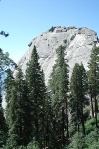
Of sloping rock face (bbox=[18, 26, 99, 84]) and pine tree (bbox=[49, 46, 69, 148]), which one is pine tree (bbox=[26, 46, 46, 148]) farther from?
sloping rock face (bbox=[18, 26, 99, 84])

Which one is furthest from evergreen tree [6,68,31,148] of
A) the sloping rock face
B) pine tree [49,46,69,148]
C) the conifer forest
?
the sloping rock face

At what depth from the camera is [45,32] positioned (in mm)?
135625

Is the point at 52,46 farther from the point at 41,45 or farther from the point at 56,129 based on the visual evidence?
the point at 56,129

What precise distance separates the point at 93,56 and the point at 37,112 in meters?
16.7

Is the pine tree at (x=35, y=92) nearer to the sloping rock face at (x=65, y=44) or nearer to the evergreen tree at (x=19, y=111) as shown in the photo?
the evergreen tree at (x=19, y=111)

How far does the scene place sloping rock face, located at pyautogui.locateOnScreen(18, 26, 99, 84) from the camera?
99.0m

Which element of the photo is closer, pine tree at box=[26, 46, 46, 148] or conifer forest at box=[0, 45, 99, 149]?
conifer forest at box=[0, 45, 99, 149]

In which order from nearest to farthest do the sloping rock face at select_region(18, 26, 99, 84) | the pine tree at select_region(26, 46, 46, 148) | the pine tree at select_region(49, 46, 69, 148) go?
the pine tree at select_region(26, 46, 46, 148)
the pine tree at select_region(49, 46, 69, 148)
the sloping rock face at select_region(18, 26, 99, 84)

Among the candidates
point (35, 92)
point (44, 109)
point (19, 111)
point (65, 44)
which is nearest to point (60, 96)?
point (44, 109)

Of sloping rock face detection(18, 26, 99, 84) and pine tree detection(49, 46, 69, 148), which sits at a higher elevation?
sloping rock face detection(18, 26, 99, 84)

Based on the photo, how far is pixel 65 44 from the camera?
11550 cm

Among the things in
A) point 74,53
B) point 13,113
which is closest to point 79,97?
point 13,113

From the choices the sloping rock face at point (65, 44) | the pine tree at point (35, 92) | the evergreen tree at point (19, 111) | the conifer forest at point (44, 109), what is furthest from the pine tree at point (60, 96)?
the sloping rock face at point (65, 44)

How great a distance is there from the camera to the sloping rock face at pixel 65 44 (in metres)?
99.0
